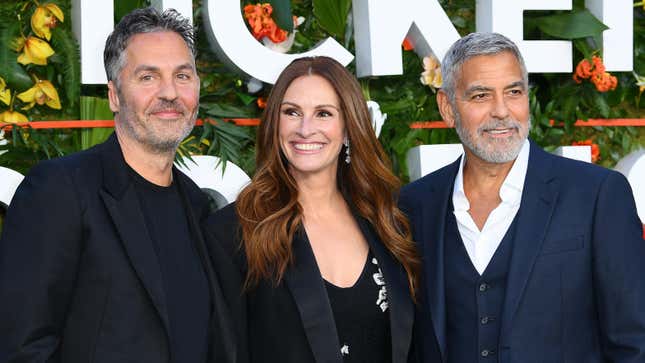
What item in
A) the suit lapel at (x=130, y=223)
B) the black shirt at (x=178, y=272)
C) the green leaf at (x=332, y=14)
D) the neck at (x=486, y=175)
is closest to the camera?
the suit lapel at (x=130, y=223)

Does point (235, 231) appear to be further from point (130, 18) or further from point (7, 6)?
point (7, 6)

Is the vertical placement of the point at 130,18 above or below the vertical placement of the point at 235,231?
above

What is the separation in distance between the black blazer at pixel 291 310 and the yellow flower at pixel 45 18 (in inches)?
48.4

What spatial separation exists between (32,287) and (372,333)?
100cm

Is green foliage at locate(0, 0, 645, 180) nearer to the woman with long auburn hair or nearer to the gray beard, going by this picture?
the woman with long auburn hair

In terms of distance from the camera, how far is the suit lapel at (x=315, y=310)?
266cm

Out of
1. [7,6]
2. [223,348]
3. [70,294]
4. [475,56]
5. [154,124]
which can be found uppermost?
[7,6]

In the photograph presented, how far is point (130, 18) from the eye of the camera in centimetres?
274

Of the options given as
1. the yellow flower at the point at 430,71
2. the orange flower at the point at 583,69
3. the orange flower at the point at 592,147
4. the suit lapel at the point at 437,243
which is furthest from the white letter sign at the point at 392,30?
the suit lapel at the point at 437,243

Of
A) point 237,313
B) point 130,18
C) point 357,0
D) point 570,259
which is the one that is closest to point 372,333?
point 237,313

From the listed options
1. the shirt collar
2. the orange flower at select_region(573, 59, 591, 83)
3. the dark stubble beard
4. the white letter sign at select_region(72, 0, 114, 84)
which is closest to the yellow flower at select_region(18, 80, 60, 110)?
the white letter sign at select_region(72, 0, 114, 84)

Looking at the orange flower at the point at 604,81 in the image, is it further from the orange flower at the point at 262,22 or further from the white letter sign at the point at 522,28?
the orange flower at the point at 262,22

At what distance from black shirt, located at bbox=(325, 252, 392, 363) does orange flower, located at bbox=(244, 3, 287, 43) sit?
4.48 feet

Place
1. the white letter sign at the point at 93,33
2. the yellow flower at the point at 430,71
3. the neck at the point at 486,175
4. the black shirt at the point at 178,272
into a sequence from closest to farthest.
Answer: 1. the black shirt at the point at 178,272
2. the neck at the point at 486,175
3. the white letter sign at the point at 93,33
4. the yellow flower at the point at 430,71
